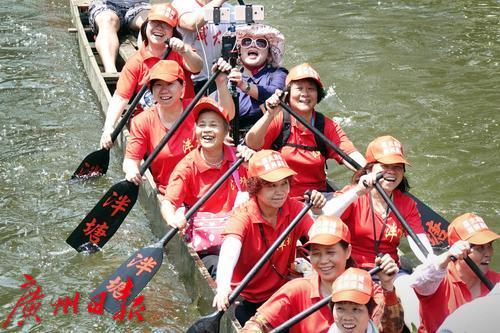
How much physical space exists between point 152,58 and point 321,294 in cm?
306

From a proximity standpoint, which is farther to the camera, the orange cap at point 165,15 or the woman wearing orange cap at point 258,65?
the orange cap at point 165,15

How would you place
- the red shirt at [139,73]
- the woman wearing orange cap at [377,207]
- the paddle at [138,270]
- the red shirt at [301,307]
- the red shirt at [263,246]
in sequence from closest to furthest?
1. the red shirt at [301,307]
2. the red shirt at [263,246]
3. the woman wearing orange cap at [377,207]
4. the paddle at [138,270]
5. the red shirt at [139,73]

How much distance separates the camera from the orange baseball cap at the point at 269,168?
15.7 feet

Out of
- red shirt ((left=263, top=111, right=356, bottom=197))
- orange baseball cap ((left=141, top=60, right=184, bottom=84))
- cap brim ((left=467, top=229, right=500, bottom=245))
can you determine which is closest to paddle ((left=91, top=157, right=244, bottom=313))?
red shirt ((left=263, top=111, right=356, bottom=197))

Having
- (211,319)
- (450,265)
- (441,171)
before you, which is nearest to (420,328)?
(450,265)

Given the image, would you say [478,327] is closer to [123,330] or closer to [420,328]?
[420,328]

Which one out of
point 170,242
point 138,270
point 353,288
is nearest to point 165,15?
point 170,242

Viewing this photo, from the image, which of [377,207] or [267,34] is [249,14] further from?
[377,207]

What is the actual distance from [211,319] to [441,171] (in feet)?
13.6

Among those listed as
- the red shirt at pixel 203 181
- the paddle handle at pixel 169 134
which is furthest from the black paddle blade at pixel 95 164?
the red shirt at pixel 203 181

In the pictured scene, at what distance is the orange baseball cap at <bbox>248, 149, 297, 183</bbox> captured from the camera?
4773mm

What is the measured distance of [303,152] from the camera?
5809 mm

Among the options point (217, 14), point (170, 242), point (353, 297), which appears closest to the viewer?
point (353, 297)

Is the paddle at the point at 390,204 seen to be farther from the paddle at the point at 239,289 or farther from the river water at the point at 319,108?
the river water at the point at 319,108
